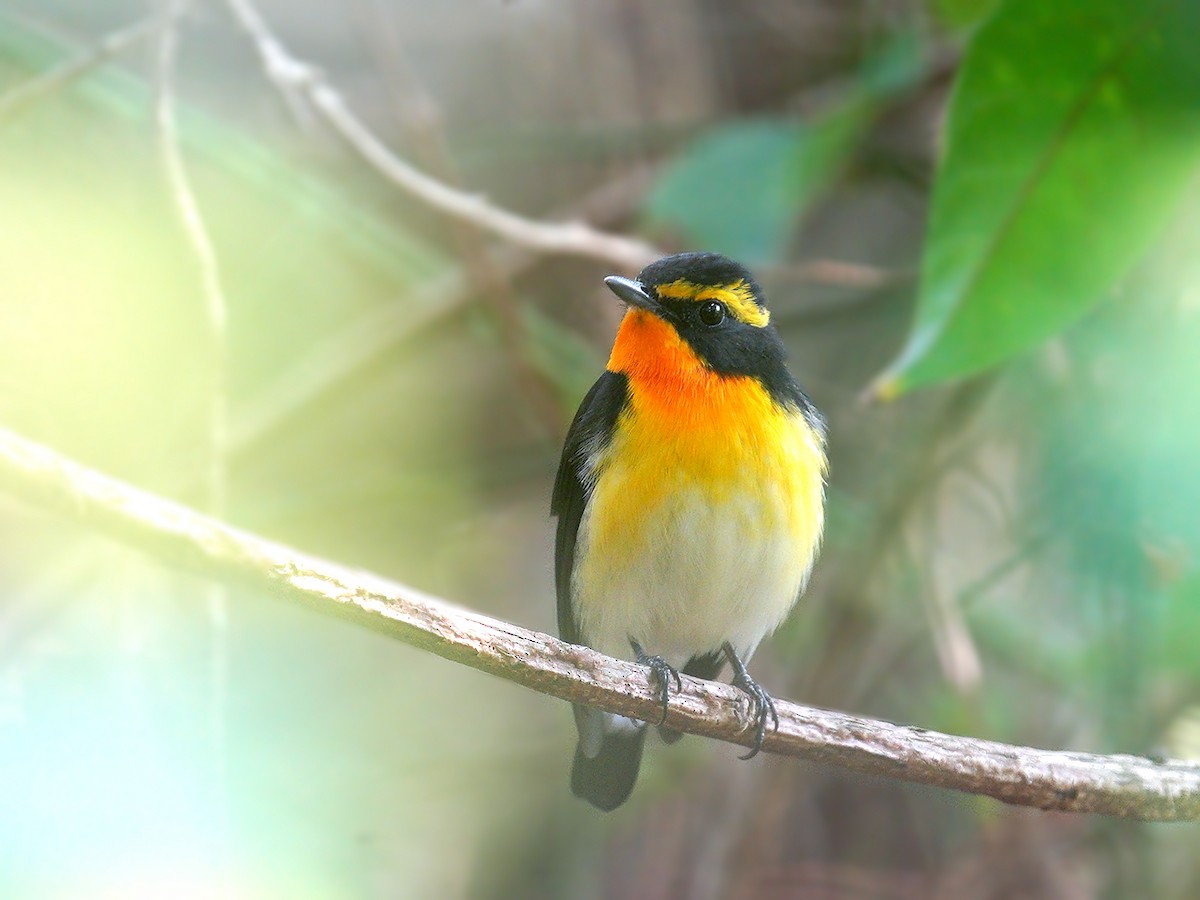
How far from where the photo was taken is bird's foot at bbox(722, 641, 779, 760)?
2223 mm

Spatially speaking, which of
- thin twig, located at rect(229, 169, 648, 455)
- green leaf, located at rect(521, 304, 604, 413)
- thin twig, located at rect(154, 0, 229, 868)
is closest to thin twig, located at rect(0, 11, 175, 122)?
thin twig, located at rect(154, 0, 229, 868)

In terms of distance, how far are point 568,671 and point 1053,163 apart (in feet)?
5.90

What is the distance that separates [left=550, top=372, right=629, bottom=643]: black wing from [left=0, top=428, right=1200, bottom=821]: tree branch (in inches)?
23.8

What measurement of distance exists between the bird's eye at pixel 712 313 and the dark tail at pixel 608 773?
1030 millimetres

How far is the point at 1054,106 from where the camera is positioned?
9.51 ft

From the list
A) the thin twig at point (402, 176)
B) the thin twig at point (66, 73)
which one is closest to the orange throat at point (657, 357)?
the thin twig at point (402, 176)

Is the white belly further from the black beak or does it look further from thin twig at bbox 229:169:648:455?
thin twig at bbox 229:169:648:455

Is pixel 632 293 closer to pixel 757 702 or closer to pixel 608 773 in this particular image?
pixel 757 702

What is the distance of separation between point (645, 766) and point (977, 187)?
2122mm

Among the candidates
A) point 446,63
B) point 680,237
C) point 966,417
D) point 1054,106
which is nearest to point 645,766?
point 966,417

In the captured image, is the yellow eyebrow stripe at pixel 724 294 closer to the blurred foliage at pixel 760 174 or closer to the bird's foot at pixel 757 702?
the bird's foot at pixel 757 702

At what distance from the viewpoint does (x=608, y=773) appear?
2.94 metres

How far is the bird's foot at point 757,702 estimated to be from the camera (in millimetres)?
2223

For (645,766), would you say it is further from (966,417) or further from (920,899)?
(966,417)
